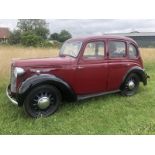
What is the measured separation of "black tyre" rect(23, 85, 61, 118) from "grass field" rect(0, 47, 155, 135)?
0.17 meters

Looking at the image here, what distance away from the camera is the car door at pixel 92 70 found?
5521mm

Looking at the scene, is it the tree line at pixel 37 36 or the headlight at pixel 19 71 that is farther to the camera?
the tree line at pixel 37 36

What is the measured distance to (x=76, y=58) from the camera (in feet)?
18.1

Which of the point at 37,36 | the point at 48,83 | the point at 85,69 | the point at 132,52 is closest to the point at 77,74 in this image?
the point at 85,69

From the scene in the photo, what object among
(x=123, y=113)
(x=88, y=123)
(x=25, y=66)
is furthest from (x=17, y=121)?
(x=123, y=113)

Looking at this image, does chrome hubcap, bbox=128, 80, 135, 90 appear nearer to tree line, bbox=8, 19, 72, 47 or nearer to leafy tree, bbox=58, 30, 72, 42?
tree line, bbox=8, 19, 72, 47

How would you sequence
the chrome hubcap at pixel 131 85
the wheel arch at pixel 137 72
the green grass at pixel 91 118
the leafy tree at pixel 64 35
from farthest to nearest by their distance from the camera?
the leafy tree at pixel 64 35
the chrome hubcap at pixel 131 85
the wheel arch at pixel 137 72
the green grass at pixel 91 118

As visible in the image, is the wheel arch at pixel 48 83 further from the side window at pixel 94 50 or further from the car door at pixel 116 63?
the car door at pixel 116 63

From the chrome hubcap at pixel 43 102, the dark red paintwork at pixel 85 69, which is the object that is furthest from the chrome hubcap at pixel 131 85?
the chrome hubcap at pixel 43 102

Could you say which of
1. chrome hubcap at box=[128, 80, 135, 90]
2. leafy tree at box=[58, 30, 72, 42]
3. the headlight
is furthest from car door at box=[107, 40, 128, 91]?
leafy tree at box=[58, 30, 72, 42]

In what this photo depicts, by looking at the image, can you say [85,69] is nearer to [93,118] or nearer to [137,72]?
[93,118]

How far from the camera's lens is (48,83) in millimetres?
5016

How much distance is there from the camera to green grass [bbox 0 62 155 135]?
14.6ft

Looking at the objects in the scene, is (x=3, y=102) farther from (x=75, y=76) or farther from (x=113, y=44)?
(x=113, y=44)
